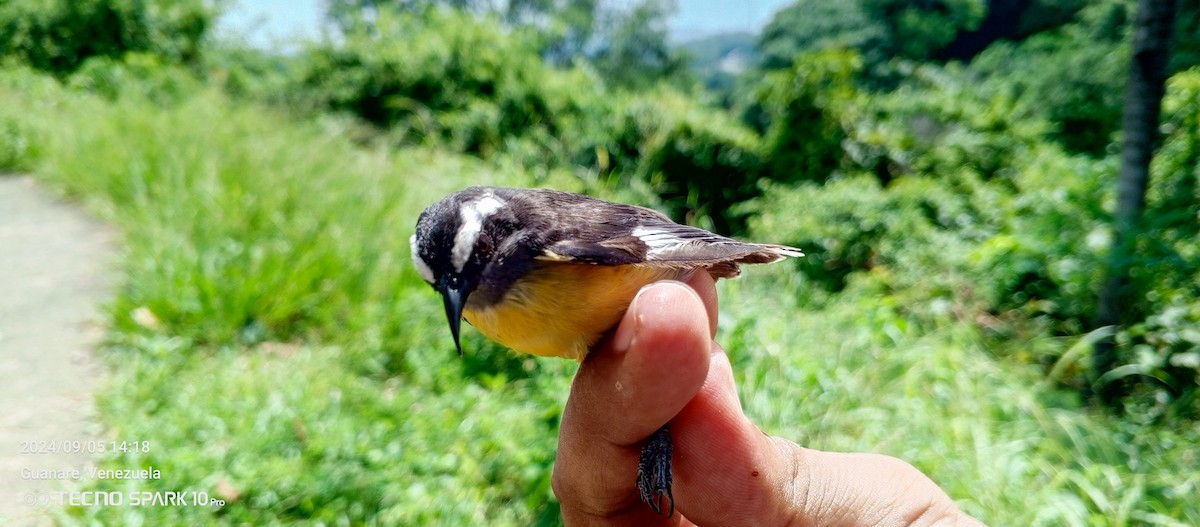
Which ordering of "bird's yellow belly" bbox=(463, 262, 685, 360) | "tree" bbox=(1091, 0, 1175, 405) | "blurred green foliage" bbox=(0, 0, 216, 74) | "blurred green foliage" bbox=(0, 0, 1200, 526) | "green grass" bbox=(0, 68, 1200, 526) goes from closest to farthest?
"bird's yellow belly" bbox=(463, 262, 685, 360)
"green grass" bbox=(0, 68, 1200, 526)
"blurred green foliage" bbox=(0, 0, 1200, 526)
"tree" bbox=(1091, 0, 1175, 405)
"blurred green foliage" bbox=(0, 0, 216, 74)

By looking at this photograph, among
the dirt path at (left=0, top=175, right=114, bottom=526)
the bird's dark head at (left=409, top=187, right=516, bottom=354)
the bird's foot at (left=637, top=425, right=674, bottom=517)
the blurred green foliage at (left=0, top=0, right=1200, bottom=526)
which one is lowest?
the dirt path at (left=0, top=175, right=114, bottom=526)

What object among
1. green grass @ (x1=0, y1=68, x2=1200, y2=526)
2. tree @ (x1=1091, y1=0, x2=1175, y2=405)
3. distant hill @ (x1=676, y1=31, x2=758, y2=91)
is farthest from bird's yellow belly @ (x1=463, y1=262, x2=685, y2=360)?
distant hill @ (x1=676, y1=31, x2=758, y2=91)

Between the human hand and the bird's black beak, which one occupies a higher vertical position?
the bird's black beak

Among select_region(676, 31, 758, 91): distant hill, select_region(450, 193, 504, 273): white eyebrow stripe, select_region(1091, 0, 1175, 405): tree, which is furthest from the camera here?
select_region(676, 31, 758, 91): distant hill

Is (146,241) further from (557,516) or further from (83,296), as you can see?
(557,516)

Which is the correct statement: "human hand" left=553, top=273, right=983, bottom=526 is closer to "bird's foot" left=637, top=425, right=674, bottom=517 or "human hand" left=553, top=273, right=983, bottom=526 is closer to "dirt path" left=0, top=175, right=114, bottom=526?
"bird's foot" left=637, top=425, right=674, bottom=517

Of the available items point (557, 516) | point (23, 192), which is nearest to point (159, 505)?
point (557, 516)

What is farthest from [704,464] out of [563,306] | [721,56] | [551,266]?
[721,56]
